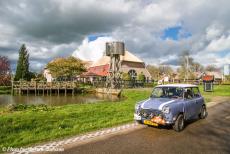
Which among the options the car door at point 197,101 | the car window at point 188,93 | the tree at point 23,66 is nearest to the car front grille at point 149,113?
the car window at point 188,93

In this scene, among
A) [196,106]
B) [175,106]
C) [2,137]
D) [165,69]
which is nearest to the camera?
[2,137]

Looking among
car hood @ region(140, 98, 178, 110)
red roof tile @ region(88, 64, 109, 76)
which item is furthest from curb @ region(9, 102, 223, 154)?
red roof tile @ region(88, 64, 109, 76)

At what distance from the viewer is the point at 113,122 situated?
10328 millimetres

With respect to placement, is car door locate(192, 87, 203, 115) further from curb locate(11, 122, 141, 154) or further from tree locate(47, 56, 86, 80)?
tree locate(47, 56, 86, 80)

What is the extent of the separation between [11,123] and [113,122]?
4.48m

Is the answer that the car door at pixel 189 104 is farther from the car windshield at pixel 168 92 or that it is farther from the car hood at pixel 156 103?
the car hood at pixel 156 103

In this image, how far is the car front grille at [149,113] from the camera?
8419 millimetres

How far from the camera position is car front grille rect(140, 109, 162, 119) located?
8419mm

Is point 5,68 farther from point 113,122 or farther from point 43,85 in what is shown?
point 113,122

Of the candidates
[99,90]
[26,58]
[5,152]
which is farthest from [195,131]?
[26,58]

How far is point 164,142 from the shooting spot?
7.21 metres

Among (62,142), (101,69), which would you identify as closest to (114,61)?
(101,69)

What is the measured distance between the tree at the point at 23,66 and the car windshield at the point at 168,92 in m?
65.9

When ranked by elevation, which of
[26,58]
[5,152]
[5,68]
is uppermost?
[26,58]
